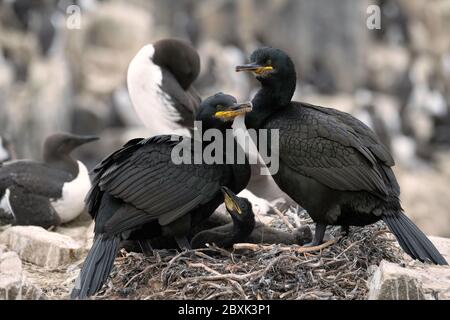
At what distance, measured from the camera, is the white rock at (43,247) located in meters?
6.48

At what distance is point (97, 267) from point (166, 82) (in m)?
3.77

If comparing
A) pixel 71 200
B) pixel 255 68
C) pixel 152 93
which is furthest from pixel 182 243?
pixel 152 93

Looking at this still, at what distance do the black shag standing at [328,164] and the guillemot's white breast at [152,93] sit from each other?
2940 mm

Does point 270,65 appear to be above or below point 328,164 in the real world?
above

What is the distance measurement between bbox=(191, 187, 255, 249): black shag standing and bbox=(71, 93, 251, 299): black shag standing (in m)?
0.11

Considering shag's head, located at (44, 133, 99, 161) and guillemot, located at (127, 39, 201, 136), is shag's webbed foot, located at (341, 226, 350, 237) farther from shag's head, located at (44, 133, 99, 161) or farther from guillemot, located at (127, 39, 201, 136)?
shag's head, located at (44, 133, 99, 161)

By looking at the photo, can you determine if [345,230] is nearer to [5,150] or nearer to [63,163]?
[63,163]

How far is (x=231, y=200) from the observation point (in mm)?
5770

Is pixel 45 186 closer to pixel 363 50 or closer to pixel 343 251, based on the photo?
pixel 343 251

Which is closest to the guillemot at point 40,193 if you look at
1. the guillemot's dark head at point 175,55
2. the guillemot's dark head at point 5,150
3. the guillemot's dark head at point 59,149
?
the guillemot's dark head at point 59,149

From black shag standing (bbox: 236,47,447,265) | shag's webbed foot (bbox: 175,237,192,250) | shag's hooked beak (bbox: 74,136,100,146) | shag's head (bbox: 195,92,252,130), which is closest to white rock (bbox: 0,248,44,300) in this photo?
shag's webbed foot (bbox: 175,237,192,250)

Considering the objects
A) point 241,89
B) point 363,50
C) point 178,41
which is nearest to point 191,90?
point 178,41

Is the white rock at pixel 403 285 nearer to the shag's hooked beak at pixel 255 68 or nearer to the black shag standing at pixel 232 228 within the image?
the black shag standing at pixel 232 228
